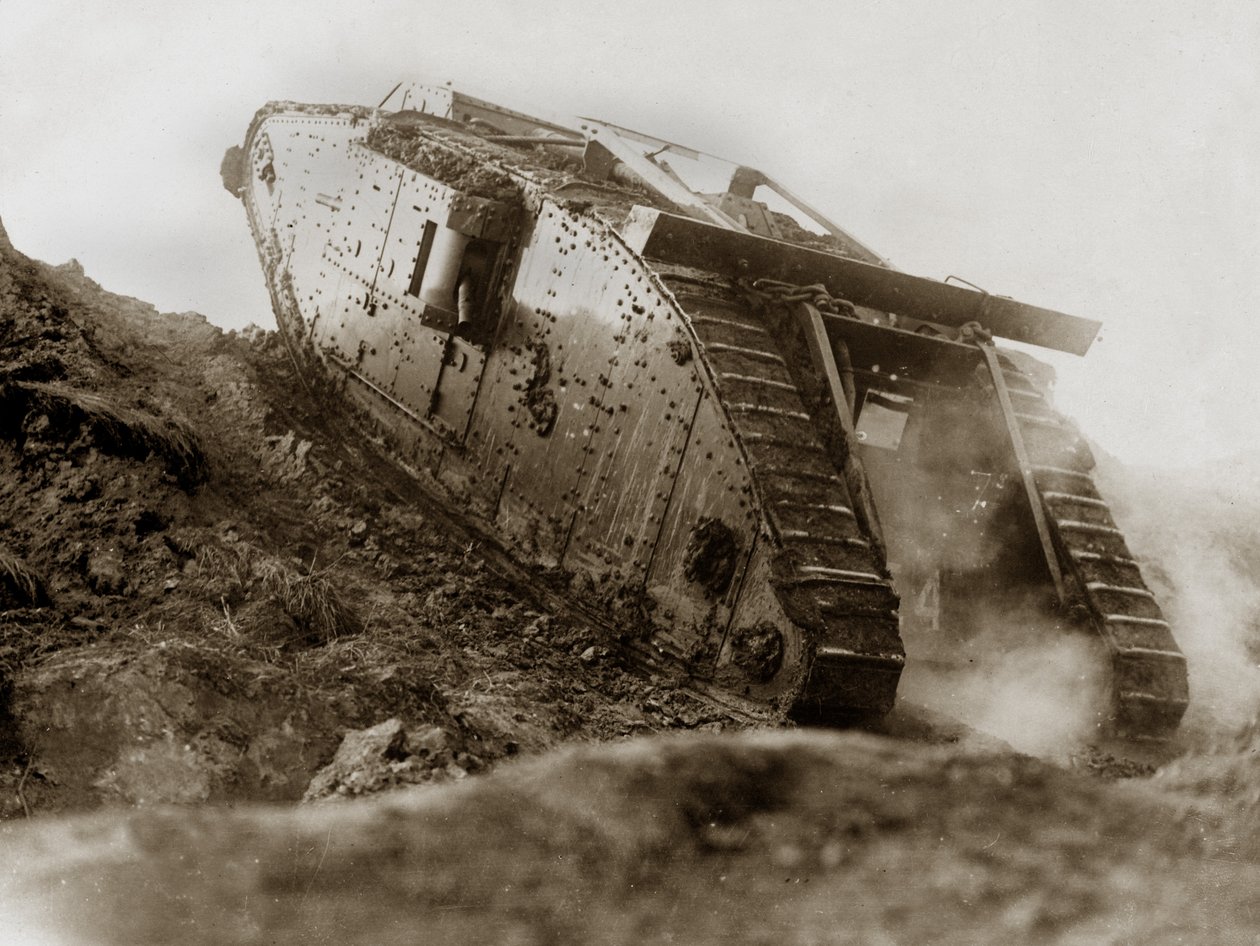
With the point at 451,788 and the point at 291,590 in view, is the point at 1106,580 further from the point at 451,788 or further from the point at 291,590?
the point at 291,590

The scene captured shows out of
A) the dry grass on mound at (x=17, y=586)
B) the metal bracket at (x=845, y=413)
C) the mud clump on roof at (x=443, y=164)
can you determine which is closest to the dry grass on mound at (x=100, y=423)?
the dry grass on mound at (x=17, y=586)

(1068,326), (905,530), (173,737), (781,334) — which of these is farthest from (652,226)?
(173,737)

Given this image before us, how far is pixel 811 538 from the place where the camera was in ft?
14.7

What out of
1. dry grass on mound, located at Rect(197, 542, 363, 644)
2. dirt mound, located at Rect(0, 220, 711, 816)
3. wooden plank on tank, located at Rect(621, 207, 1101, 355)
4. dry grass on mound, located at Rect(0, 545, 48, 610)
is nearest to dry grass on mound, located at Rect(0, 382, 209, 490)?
dirt mound, located at Rect(0, 220, 711, 816)

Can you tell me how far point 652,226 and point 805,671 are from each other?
2.21m

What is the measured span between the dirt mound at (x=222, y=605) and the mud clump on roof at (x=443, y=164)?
182 cm

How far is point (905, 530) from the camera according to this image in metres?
5.90

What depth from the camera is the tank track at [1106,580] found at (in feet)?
16.0

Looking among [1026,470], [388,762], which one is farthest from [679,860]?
[1026,470]

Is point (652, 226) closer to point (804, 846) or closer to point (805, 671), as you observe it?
point (805, 671)

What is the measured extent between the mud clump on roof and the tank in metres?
0.03

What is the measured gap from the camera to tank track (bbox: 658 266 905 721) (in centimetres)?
430

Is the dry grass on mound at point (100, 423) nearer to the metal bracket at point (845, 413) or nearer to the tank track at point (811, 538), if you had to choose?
the tank track at point (811, 538)

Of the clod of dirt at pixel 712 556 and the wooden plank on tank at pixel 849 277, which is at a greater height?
the wooden plank on tank at pixel 849 277
